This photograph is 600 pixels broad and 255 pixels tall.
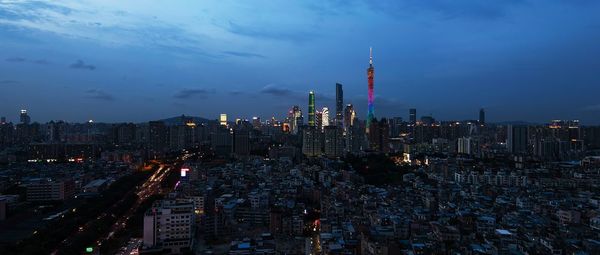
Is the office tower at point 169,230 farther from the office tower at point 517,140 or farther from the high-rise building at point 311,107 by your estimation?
the high-rise building at point 311,107

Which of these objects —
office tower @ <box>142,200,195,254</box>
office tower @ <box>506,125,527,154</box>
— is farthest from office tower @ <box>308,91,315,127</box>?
office tower @ <box>142,200,195,254</box>

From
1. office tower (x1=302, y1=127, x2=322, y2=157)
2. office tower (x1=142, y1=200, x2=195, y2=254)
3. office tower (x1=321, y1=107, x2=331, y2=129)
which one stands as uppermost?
office tower (x1=321, y1=107, x2=331, y2=129)

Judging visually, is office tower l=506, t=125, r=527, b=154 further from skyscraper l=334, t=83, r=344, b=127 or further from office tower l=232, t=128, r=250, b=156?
skyscraper l=334, t=83, r=344, b=127

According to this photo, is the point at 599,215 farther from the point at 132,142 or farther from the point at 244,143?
the point at 132,142

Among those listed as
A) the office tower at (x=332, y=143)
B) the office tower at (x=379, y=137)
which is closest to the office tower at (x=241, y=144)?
the office tower at (x=332, y=143)

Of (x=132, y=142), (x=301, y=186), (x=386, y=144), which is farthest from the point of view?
(x=132, y=142)

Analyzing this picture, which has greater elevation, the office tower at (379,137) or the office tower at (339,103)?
the office tower at (339,103)

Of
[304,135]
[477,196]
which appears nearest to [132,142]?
[304,135]

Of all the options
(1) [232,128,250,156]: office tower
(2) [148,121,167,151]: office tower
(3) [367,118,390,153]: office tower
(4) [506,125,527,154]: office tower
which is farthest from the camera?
(3) [367,118,390,153]: office tower
